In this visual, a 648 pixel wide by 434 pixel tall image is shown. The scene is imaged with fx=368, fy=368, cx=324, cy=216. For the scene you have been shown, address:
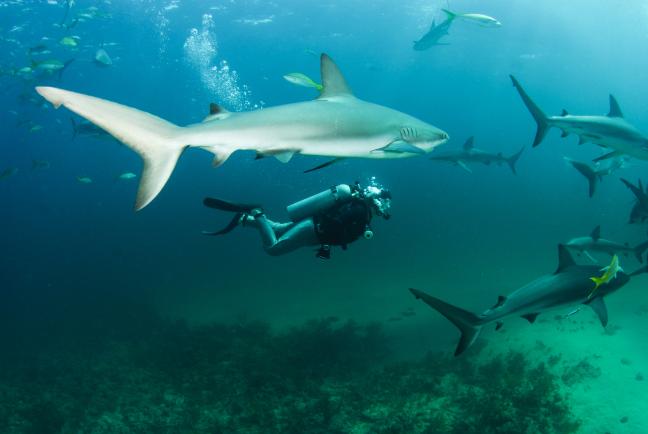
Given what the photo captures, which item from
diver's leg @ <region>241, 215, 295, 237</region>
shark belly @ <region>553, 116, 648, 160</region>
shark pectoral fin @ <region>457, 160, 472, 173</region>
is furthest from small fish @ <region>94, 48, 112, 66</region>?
shark belly @ <region>553, 116, 648, 160</region>

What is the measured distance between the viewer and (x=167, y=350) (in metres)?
14.4

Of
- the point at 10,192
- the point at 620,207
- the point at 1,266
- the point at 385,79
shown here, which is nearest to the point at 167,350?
the point at 620,207

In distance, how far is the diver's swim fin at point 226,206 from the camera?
692 cm

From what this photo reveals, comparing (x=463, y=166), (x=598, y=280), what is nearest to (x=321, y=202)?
(x=598, y=280)

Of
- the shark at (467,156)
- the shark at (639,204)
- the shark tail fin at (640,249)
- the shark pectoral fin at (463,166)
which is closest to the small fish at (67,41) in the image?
the shark at (467,156)

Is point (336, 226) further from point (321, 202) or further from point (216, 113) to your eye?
point (216, 113)

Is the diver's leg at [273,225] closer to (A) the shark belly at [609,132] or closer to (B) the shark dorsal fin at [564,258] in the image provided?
(B) the shark dorsal fin at [564,258]

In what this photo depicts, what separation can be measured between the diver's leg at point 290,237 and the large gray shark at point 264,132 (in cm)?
394

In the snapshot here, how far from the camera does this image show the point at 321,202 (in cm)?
683

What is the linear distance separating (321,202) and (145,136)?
422 cm

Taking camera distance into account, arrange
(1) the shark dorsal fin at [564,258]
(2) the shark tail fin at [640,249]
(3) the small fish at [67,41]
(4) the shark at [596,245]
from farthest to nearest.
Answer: (3) the small fish at [67,41]
(4) the shark at [596,245]
(2) the shark tail fin at [640,249]
(1) the shark dorsal fin at [564,258]

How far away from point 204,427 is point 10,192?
544ft

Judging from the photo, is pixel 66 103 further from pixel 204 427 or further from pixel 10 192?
pixel 10 192

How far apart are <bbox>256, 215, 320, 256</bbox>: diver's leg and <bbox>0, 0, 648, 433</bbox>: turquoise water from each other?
2372mm
